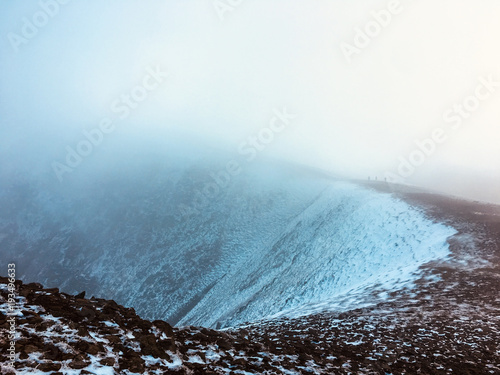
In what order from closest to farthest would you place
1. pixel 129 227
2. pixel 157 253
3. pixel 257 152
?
pixel 157 253, pixel 129 227, pixel 257 152

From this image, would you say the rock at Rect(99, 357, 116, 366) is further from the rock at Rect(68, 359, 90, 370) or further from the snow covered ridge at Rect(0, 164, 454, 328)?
the snow covered ridge at Rect(0, 164, 454, 328)

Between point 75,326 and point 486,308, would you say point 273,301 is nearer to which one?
point 486,308

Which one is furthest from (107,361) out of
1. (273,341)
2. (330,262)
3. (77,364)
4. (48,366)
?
(330,262)

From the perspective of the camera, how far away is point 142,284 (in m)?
47.9

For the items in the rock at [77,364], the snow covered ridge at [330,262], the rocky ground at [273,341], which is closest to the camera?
the rock at [77,364]

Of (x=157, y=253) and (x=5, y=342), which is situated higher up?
(x=5, y=342)

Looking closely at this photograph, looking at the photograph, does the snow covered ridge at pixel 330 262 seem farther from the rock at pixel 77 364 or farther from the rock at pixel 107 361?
the rock at pixel 77 364

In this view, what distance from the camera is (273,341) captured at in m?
10.1

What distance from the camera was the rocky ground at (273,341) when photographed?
5861mm

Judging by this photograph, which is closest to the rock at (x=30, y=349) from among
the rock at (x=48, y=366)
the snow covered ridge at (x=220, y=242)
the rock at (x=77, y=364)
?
the rock at (x=48, y=366)

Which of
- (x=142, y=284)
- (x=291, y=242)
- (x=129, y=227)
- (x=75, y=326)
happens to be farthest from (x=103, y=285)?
(x=75, y=326)

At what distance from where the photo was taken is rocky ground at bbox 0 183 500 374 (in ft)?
19.2

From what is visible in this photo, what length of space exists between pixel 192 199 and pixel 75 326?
60758mm

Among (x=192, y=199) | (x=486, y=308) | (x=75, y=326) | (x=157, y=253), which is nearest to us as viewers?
(x=75, y=326)
